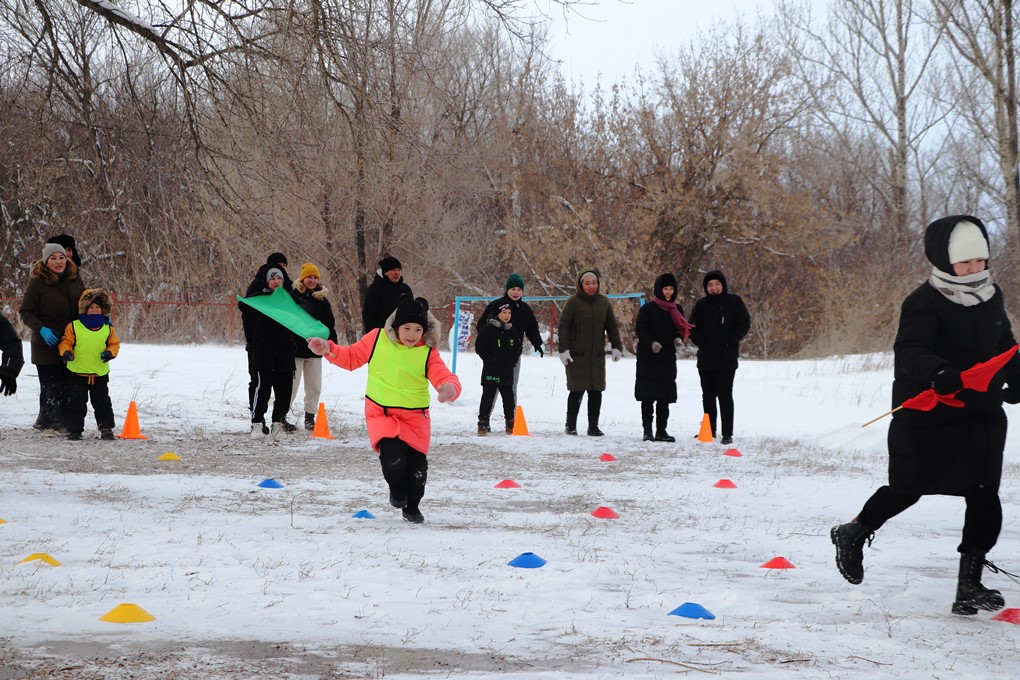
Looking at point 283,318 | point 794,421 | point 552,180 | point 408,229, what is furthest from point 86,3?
point 552,180

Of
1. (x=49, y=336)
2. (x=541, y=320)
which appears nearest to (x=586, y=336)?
(x=49, y=336)

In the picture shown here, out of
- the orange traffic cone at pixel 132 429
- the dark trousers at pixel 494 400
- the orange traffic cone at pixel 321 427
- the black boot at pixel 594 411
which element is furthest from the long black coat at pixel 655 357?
the orange traffic cone at pixel 132 429

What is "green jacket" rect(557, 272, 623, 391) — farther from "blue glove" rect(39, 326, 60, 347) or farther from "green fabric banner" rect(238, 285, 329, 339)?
"blue glove" rect(39, 326, 60, 347)

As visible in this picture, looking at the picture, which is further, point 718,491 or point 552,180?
point 552,180

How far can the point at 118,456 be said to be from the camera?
10234 millimetres

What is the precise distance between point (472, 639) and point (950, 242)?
9.15ft

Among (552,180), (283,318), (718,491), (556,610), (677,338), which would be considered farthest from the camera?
(552,180)

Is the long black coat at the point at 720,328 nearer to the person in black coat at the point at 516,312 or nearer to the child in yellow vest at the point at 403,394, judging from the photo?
the person in black coat at the point at 516,312

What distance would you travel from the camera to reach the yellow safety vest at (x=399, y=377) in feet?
23.7

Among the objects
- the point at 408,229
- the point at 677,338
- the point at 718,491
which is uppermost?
the point at 408,229

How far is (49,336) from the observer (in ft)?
35.8

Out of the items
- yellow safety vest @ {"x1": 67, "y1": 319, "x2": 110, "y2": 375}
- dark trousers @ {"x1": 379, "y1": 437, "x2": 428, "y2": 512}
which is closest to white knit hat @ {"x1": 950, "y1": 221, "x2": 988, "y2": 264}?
dark trousers @ {"x1": 379, "y1": 437, "x2": 428, "y2": 512}

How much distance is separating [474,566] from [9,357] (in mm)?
4711

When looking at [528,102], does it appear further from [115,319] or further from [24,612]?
[24,612]
